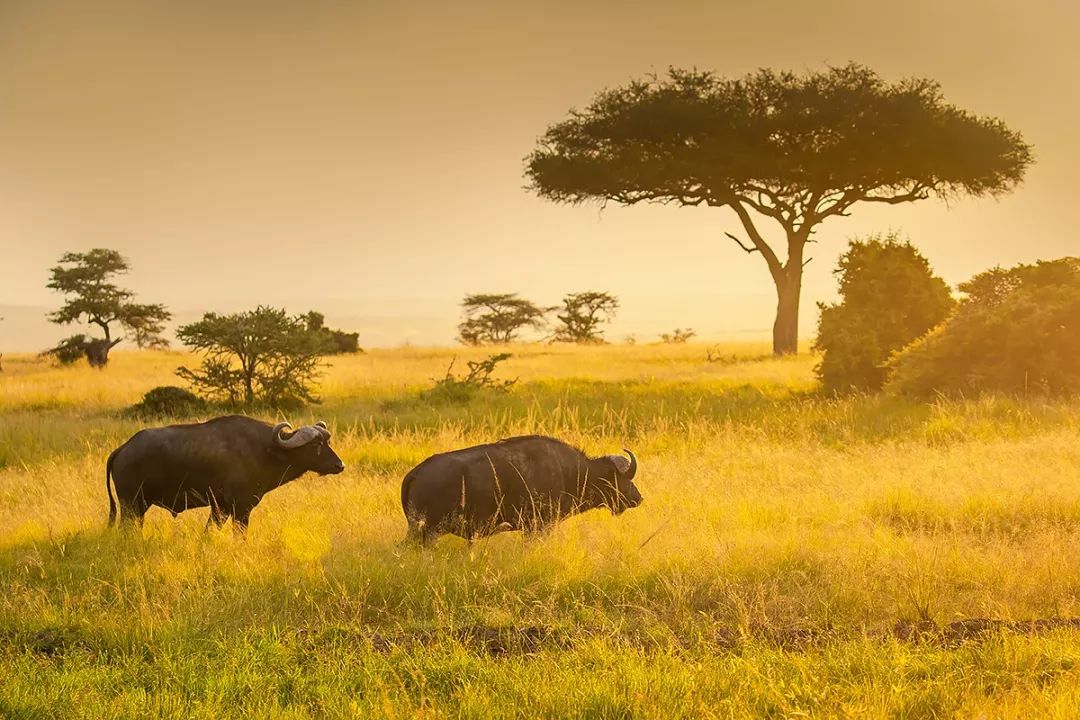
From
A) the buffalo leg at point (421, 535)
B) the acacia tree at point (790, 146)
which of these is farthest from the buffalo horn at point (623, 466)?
the acacia tree at point (790, 146)

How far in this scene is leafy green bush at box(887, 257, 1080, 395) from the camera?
617 inches

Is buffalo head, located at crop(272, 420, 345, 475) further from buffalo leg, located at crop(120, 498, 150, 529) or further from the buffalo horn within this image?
the buffalo horn

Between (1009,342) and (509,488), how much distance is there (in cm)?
1232

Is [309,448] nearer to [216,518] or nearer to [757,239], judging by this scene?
[216,518]

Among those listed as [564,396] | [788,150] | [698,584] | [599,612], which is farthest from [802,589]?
[788,150]

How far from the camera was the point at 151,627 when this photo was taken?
5.48 m

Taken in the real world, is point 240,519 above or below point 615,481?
below

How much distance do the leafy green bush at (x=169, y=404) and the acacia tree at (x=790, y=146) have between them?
705 inches

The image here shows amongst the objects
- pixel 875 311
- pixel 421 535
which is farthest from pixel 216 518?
pixel 875 311

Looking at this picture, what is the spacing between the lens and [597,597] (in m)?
6.37

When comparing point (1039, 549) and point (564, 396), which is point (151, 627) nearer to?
point (1039, 549)

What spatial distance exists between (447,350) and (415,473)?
30.3m

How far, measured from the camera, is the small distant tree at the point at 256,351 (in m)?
17.9

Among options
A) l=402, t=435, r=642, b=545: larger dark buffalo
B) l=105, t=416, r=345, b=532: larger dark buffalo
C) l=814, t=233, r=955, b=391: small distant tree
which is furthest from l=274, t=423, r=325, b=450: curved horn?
l=814, t=233, r=955, b=391: small distant tree
